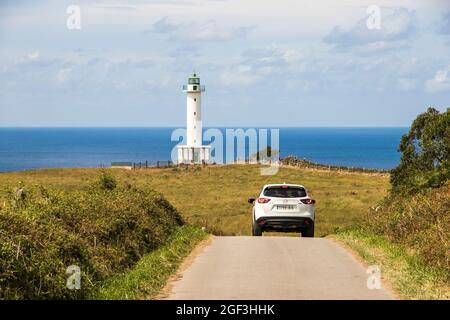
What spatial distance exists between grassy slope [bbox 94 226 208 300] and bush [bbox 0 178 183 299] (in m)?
0.30

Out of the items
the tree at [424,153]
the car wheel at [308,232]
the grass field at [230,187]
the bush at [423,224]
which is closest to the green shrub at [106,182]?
the grass field at [230,187]

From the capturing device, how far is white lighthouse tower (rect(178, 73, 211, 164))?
105m

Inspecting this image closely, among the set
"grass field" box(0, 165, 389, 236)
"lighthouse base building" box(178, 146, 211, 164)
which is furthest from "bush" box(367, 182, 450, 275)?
"lighthouse base building" box(178, 146, 211, 164)

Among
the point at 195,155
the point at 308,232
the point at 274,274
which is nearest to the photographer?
the point at 274,274

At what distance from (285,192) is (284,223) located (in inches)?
37.9

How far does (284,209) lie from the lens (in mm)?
23188

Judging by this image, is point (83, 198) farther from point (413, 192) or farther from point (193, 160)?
point (193, 160)

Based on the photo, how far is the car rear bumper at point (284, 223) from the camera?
2320cm

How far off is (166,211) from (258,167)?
5909 centimetres

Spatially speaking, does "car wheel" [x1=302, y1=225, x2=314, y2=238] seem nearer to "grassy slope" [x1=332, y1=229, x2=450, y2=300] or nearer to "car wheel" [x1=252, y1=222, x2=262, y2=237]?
"car wheel" [x1=252, y1=222, x2=262, y2=237]

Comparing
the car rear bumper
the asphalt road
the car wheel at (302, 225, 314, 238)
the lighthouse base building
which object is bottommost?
the lighthouse base building

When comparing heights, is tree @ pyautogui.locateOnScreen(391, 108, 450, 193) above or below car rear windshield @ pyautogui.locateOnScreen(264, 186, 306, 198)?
above

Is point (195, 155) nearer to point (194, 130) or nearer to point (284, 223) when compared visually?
point (194, 130)

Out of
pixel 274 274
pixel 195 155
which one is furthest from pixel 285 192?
pixel 195 155
